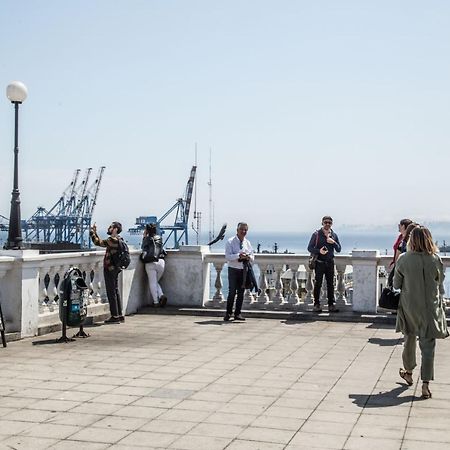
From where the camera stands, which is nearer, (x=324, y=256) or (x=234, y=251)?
(x=234, y=251)

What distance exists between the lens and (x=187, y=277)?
15.2 metres

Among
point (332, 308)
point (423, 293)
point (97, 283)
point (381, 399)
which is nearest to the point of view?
point (381, 399)

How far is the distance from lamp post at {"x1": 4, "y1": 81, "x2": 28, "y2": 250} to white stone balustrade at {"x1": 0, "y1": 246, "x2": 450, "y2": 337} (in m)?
0.90

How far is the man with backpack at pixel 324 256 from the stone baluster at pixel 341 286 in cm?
37

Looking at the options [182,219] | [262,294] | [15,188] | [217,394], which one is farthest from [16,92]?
[182,219]

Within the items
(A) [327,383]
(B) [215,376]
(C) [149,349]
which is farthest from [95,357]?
(A) [327,383]

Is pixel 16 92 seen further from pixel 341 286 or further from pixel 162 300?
pixel 341 286

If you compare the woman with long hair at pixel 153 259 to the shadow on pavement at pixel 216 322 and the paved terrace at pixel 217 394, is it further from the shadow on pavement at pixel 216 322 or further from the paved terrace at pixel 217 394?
the paved terrace at pixel 217 394

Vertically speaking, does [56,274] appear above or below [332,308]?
above

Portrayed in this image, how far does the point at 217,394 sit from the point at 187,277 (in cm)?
767

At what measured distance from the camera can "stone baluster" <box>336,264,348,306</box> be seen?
14.4 metres

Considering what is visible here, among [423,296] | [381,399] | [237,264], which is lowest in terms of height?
[381,399]

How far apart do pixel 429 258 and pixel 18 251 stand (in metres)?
6.32

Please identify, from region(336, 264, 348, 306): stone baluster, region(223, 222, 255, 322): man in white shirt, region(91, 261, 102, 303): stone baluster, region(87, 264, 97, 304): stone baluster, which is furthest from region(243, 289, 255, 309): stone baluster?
region(87, 264, 97, 304): stone baluster
